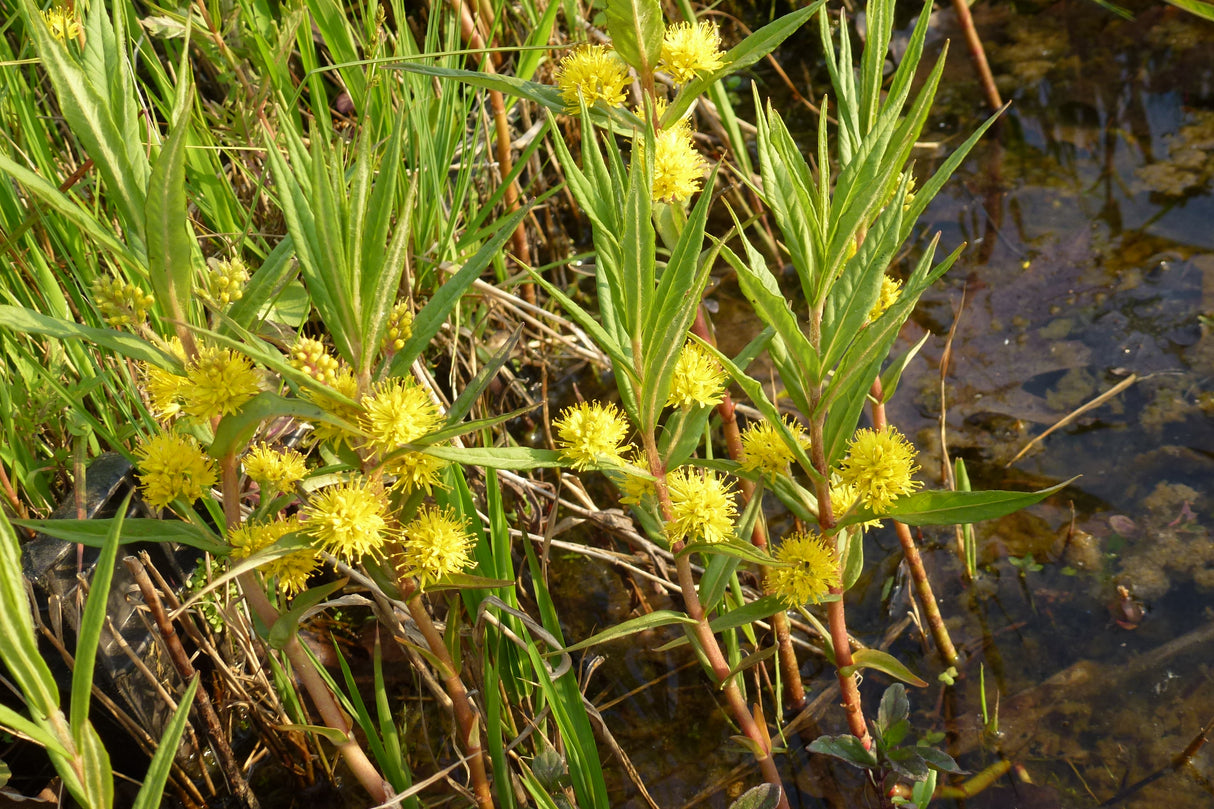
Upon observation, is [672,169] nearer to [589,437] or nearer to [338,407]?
[589,437]

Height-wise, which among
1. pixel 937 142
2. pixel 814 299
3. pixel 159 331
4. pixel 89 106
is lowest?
pixel 937 142

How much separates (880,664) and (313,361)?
106 centimetres

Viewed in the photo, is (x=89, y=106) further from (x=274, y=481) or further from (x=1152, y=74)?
(x=1152, y=74)

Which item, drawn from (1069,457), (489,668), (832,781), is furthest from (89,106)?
(1069,457)

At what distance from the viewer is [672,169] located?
1285mm

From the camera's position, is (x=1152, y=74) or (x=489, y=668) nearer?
(x=489, y=668)

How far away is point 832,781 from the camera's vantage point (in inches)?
79.3

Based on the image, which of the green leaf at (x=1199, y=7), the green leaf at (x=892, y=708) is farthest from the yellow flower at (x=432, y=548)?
the green leaf at (x=1199, y=7)

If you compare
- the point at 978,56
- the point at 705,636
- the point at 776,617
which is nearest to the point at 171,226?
the point at 705,636

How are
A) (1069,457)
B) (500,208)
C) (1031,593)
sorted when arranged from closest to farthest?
(1031,593) < (1069,457) < (500,208)

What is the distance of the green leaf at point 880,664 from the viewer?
60.2 inches

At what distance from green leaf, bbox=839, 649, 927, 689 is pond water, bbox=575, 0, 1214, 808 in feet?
1.80

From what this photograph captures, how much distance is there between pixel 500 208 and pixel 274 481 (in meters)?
1.89

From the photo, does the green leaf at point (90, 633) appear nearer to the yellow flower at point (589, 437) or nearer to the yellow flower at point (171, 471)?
the yellow flower at point (171, 471)
